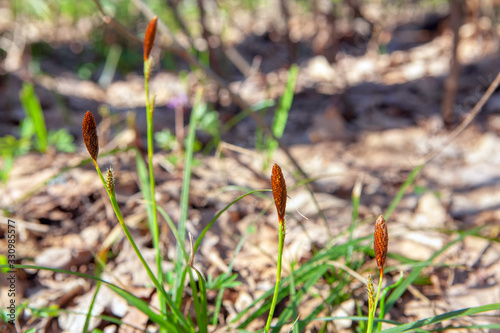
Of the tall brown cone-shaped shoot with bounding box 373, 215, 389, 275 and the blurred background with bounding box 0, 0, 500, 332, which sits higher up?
the blurred background with bounding box 0, 0, 500, 332

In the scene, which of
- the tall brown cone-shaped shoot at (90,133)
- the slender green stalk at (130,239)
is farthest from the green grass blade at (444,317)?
the tall brown cone-shaped shoot at (90,133)

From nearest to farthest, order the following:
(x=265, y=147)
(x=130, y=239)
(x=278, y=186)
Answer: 1. (x=278, y=186)
2. (x=130, y=239)
3. (x=265, y=147)

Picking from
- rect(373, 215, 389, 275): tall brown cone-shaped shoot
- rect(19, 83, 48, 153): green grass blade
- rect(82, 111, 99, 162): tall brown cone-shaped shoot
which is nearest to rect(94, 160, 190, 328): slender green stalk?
rect(82, 111, 99, 162): tall brown cone-shaped shoot

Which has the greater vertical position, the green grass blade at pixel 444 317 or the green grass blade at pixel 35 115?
the green grass blade at pixel 35 115

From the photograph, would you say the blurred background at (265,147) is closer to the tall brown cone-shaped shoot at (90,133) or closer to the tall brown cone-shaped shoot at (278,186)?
the tall brown cone-shaped shoot at (90,133)

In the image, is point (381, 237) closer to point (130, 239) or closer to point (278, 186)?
point (278, 186)

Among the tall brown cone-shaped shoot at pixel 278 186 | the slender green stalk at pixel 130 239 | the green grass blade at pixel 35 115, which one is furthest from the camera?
the green grass blade at pixel 35 115

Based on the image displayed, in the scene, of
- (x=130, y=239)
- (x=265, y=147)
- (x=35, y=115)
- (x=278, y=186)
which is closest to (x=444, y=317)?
(x=278, y=186)

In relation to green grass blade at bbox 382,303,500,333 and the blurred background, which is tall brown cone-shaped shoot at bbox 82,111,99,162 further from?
green grass blade at bbox 382,303,500,333

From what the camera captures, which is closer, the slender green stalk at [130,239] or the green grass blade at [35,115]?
the slender green stalk at [130,239]

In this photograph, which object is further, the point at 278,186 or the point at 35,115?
the point at 35,115

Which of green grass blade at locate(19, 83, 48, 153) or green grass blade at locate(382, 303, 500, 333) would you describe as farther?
A: green grass blade at locate(19, 83, 48, 153)

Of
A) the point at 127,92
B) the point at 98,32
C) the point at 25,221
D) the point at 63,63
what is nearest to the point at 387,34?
the point at 127,92
